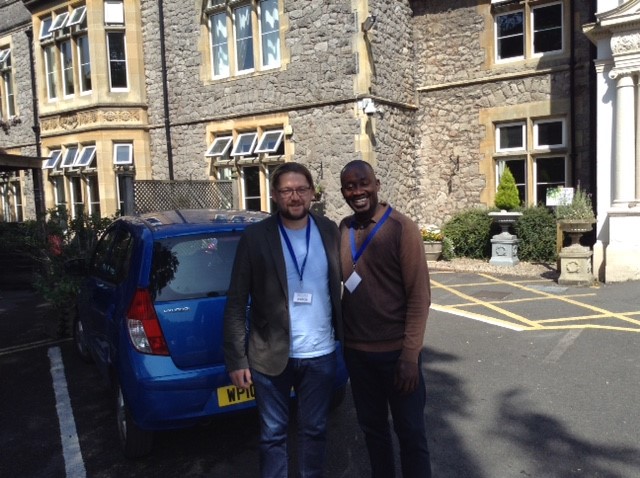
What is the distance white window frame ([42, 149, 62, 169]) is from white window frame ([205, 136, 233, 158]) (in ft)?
17.5

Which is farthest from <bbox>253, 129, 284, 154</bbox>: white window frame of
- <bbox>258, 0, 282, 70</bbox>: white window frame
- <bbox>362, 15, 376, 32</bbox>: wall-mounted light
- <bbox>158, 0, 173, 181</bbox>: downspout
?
<bbox>158, 0, 173, 181</bbox>: downspout

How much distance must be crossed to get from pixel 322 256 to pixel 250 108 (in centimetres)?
1130

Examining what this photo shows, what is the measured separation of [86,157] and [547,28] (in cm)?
1201

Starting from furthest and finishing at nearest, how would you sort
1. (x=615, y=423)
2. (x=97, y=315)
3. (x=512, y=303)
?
(x=512, y=303)
(x=97, y=315)
(x=615, y=423)

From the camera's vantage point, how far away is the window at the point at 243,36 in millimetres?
13312

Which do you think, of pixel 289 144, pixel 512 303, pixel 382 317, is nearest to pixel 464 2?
pixel 289 144

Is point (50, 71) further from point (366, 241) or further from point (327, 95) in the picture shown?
point (366, 241)

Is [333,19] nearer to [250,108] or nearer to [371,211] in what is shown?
[250,108]

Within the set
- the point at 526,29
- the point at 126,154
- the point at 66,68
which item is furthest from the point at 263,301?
the point at 66,68

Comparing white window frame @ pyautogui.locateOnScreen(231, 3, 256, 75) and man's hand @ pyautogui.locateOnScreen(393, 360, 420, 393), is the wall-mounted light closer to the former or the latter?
white window frame @ pyautogui.locateOnScreen(231, 3, 256, 75)

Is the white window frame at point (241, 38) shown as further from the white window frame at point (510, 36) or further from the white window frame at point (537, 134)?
the white window frame at point (537, 134)

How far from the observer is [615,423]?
4.17 meters

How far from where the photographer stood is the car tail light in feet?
12.0

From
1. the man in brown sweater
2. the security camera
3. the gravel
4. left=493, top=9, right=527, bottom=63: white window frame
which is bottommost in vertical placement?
the gravel
